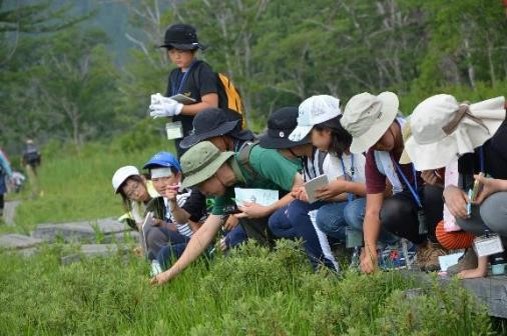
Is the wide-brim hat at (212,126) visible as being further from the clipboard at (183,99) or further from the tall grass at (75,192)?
the tall grass at (75,192)

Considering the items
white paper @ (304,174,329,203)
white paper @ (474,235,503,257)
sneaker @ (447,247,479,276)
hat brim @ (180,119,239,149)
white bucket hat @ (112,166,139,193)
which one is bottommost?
sneaker @ (447,247,479,276)

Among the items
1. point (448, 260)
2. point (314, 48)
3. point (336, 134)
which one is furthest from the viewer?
point (314, 48)

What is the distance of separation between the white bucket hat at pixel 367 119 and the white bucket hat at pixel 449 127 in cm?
49

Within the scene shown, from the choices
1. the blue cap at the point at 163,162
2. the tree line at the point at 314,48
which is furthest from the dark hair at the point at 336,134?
the tree line at the point at 314,48

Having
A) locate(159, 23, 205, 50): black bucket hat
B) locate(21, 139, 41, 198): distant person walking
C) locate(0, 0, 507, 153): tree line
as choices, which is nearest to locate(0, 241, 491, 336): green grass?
locate(159, 23, 205, 50): black bucket hat

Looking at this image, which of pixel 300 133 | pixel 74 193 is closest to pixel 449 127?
pixel 300 133

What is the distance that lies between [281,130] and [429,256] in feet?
3.82

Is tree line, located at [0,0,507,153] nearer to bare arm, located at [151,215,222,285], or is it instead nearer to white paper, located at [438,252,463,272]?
bare arm, located at [151,215,222,285]

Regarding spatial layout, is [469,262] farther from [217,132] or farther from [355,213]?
[217,132]

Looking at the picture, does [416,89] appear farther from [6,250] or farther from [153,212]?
[153,212]

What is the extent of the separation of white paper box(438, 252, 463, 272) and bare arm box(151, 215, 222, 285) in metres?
1.60

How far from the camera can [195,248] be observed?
5766 millimetres

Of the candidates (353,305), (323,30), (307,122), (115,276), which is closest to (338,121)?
(307,122)

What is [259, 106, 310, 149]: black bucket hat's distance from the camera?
5465 millimetres
